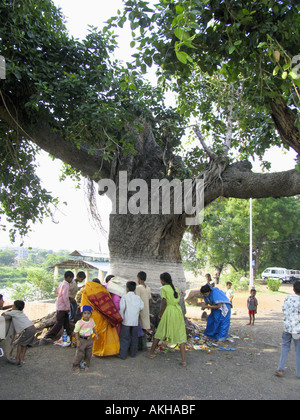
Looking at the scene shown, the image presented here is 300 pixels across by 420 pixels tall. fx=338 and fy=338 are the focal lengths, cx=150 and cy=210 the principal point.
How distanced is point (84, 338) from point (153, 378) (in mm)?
Result: 1125

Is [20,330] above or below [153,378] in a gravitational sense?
above

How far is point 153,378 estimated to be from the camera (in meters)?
4.71

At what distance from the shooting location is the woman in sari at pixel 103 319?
5.48 m

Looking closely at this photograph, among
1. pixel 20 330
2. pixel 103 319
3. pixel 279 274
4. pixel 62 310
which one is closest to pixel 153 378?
pixel 103 319

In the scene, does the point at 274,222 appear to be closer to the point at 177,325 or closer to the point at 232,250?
the point at 232,250

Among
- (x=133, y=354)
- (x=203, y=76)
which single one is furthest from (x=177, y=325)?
(x=203, y=76)

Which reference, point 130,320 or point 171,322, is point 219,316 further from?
point 130,320

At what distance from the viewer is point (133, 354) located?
5.67 meters

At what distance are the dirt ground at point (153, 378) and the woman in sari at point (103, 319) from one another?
17cm

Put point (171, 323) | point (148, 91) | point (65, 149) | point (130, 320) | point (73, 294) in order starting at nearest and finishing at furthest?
point (171, 323) < point (130, 320) < point (73, 294) < point (65, 149) < point (148, 91)

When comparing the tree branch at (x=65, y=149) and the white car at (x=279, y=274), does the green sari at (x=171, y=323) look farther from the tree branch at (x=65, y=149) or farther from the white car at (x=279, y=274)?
the white car at (x=279, y=274)

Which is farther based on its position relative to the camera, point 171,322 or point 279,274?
point 279,274

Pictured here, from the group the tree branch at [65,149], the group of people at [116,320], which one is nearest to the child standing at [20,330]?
the group of people at [116,320]

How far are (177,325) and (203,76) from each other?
7231 mm
